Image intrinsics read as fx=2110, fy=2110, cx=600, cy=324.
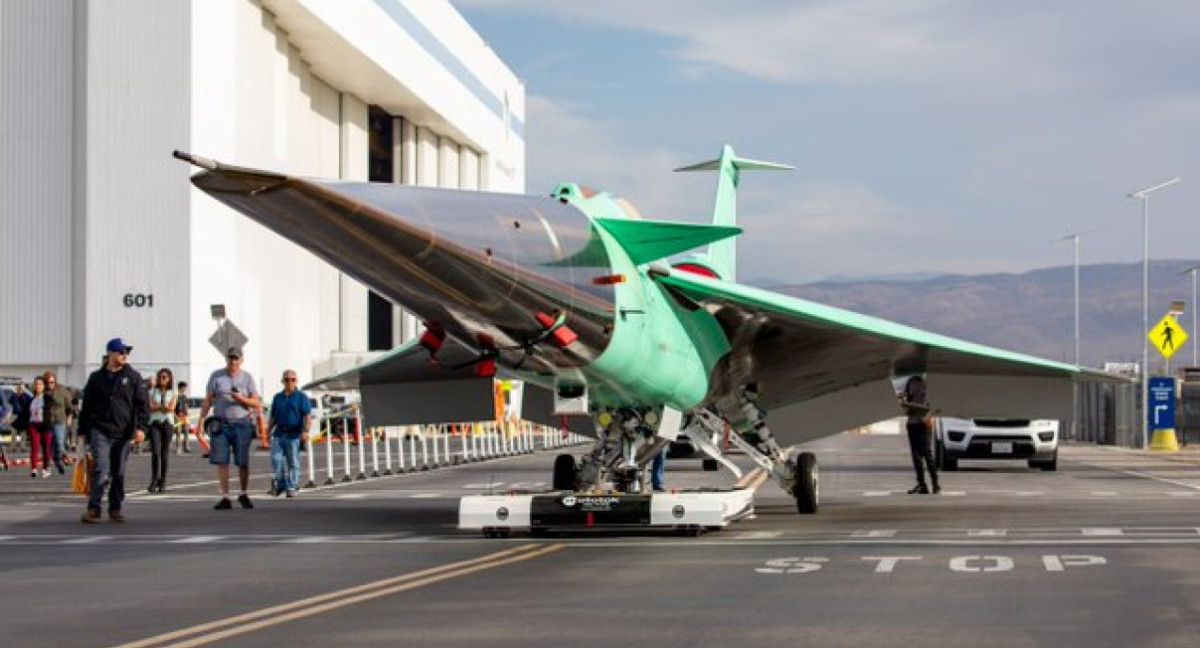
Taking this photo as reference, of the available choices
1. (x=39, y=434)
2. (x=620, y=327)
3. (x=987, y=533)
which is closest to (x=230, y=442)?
(x=620, y=327)

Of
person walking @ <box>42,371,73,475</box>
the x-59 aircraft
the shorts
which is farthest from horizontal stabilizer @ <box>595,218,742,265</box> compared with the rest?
person walking @ <box>42,371,73,475</box>

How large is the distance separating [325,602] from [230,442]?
12.4 m

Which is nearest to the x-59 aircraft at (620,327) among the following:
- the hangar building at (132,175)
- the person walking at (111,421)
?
the person walking at (111,421)

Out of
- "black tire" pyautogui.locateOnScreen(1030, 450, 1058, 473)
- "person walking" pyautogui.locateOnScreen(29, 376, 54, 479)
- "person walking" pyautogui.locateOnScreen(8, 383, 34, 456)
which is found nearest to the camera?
"person walking" pyautogui.locateOnScreen(29, 376, 54, 479)

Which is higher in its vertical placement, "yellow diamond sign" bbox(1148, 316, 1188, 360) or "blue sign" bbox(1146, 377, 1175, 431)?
"yellow diamond sign" bbox(1148, 316, 1188, 360)

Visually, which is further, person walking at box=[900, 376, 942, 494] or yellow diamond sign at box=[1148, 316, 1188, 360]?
yellow diamond sign at box=[1148, 316, 1188, 360]

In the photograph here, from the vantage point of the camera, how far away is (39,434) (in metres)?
38.0

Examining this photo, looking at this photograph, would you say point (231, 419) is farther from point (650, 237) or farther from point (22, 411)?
point (22, 411)

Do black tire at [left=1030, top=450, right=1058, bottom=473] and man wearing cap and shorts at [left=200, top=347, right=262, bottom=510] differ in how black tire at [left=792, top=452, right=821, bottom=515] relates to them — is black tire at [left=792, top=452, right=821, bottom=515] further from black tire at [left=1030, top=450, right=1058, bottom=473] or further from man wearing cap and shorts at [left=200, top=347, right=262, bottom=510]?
black tire at [left=1030, top=450, right=1058, bottom=473]

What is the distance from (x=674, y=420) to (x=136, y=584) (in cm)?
729

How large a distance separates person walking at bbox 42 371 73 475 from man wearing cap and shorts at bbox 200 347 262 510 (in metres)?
13.6

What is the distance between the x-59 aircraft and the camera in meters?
15.0

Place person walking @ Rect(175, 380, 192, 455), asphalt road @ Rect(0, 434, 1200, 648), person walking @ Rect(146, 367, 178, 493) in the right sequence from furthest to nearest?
person walking @ Rect(175, 380, 192, 455) → person walking @ Rect(146, 367, 178, 493) → asphalt road @ Rect(0, 434, 1200, 648)

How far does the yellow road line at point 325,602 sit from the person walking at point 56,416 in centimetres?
2239
